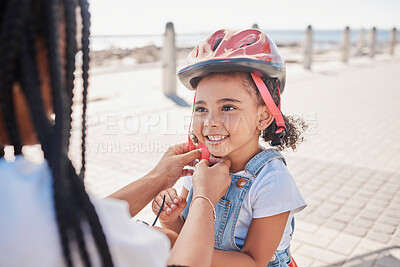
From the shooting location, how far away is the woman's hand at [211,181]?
187cm

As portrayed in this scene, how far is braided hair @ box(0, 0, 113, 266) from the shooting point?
923 millimetres

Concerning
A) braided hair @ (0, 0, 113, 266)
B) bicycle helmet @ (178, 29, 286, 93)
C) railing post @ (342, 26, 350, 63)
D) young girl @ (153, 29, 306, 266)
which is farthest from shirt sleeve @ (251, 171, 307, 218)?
railing post @ (342, 26, 350, 63)

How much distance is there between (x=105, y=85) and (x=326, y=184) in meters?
10.6

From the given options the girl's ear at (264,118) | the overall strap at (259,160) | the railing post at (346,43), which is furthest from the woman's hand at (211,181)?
the railing post at (346,43)

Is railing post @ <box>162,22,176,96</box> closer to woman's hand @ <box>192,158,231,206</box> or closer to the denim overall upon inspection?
the denim overall

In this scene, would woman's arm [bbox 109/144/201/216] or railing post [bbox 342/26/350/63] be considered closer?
woman's arm [bbox 109/144/201/216]

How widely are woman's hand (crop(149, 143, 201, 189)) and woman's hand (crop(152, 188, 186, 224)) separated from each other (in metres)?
0.06

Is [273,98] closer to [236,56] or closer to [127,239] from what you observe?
[236,56]

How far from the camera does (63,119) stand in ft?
3.29

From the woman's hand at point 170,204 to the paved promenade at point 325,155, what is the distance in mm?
1510

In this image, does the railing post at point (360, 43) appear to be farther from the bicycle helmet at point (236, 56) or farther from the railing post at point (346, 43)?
the bicycle helmet at point (236, 56)

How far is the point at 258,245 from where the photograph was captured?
2.04 meters

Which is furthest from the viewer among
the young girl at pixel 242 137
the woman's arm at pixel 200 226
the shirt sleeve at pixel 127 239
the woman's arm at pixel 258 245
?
the young girl at pixel 242 137

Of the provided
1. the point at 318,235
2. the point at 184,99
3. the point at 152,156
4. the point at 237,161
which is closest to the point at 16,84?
the point at 237,161
